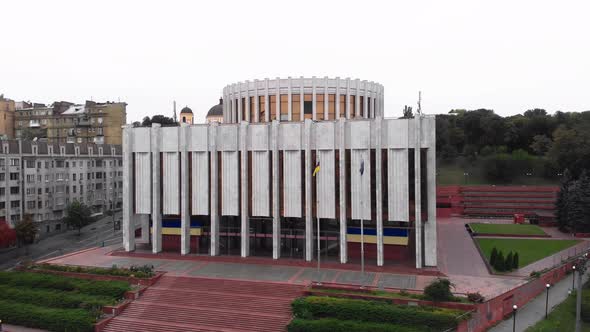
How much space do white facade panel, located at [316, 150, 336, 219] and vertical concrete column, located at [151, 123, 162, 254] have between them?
15795 mm

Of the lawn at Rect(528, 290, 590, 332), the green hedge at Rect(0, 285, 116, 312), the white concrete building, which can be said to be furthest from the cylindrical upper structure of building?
the lawn at Rect(528, 290, 590, 332)

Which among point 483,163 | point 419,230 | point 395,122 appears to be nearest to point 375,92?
point 395,122

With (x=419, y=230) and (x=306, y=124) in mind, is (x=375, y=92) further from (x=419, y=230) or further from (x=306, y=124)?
(x=419, y=230)

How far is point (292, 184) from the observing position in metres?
42.0

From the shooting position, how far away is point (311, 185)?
4162 centimetres

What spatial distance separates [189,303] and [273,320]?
681cm

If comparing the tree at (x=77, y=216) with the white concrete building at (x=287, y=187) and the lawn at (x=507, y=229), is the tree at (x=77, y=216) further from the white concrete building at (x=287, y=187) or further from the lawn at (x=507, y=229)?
the lawn at (x=507, y=229)

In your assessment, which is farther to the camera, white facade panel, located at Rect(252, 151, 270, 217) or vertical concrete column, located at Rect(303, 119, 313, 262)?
white facade panel, located at Rect(252, 151, 270, 217)

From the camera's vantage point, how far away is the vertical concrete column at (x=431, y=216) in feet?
128

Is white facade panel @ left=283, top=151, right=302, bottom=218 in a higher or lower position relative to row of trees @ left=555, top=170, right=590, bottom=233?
higher

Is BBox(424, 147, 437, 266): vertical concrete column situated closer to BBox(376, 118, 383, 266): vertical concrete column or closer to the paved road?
BBox(376, 118, 383, 266): vertical concrete column

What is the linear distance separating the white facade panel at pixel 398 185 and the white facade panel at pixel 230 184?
13849 mm

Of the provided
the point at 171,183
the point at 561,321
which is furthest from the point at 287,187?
the point at 561,321

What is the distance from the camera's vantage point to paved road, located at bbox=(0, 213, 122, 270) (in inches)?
2041
